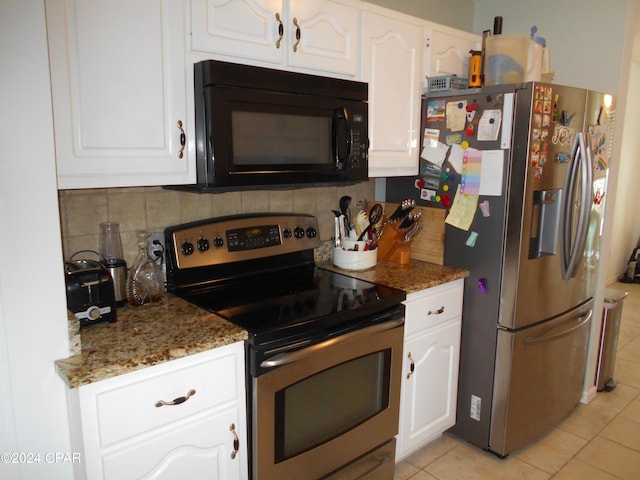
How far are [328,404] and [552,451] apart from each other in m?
1.35

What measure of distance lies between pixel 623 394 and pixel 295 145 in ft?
8.37

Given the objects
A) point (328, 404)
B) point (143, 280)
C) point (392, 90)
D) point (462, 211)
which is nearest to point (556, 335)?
point (462, 211)

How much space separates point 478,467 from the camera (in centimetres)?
226

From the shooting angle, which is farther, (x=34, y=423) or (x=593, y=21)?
(x=593, y=21)

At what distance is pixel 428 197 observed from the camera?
7.88 ft

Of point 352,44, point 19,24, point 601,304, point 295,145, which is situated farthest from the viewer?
point 601,304

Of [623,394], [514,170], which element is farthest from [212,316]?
[623,394]

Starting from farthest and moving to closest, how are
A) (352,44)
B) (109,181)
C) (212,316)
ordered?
(352,44)
(212,316)
(109,181)

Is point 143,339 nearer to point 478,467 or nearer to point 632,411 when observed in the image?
point 478,467

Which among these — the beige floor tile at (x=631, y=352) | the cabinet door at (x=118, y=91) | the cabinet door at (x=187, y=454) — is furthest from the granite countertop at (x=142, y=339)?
the beige floor tile at (x=631, y=352)

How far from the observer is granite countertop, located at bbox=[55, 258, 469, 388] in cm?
126

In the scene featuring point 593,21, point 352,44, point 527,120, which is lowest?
point 527,120

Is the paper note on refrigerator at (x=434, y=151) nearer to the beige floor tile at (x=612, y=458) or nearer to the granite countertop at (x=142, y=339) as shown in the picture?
the granite countertop at (x=142, y=339)

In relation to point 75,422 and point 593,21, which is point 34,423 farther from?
point 593,21
